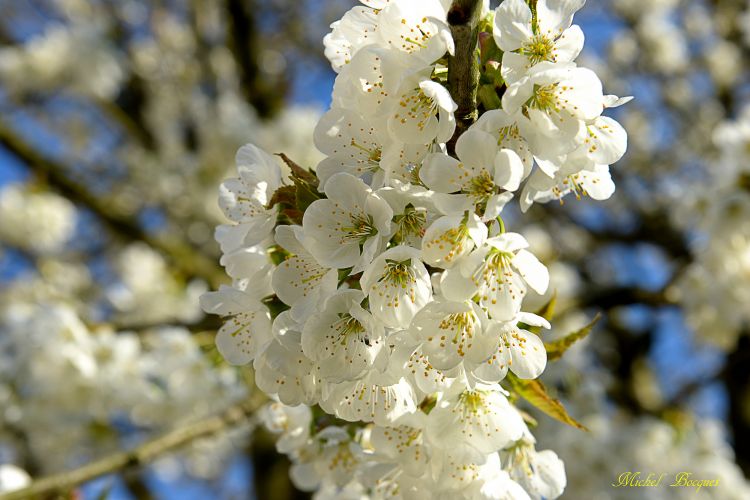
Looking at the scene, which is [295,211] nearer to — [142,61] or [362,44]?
[362,44]

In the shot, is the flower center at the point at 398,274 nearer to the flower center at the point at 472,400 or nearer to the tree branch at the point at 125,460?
Answer: the flower center at the point at 472,400

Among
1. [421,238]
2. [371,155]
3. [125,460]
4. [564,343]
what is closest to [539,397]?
[564,343]

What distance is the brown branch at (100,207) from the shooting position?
3725 millimetres

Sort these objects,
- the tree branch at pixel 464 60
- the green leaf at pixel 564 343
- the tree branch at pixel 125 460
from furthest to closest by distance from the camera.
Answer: the tree branch at pixel 125 460 < the green leaf at pixel 564 343 < the tree branch at pixel 464 60

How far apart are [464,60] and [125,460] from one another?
1.40 metres

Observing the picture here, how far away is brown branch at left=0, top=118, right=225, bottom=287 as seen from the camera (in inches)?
147

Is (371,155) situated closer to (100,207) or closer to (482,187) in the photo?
(482,187)

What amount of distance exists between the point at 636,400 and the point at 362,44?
430 centimetres

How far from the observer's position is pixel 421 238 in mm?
938


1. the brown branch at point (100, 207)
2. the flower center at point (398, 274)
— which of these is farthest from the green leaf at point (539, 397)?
the brown branch at point (100, 207)

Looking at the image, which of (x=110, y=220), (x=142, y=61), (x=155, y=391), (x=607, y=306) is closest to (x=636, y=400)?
(x=607, y=306)

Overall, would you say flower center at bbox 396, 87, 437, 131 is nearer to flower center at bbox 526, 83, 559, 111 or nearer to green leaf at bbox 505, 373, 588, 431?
flower center at bbox 526, 83, 559, 111

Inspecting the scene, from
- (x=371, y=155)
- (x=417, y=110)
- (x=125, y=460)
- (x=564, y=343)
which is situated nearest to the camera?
(x=417, y=110)

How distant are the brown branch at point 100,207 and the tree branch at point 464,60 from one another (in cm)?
298
